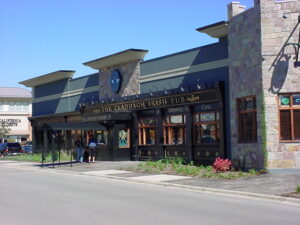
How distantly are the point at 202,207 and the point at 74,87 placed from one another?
24556mm

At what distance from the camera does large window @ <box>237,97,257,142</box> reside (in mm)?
18250

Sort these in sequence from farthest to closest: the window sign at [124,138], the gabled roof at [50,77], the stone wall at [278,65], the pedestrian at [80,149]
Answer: the gabled roof at [50,77]
the pedestrian at [80,149]
the window sign at [124,138]
the stone wall at [278,65]

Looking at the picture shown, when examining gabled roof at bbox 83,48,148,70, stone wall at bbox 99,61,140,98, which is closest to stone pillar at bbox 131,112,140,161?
stone wall at bbox 99,61,140,98

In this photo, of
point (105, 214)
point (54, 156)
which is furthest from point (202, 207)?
point (54, 156)

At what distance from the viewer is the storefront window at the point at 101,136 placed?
27.9 m

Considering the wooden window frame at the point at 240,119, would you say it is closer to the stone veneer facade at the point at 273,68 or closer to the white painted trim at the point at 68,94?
the stone veneer facade at the point at 273,68

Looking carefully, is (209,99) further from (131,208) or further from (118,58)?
(131,208)

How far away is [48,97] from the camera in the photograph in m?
37.6

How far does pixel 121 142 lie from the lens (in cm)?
2644

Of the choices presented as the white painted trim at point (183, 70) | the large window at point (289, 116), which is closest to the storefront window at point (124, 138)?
the white painted trim at point (183, 70)

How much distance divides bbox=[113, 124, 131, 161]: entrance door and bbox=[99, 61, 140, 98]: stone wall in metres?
2.27

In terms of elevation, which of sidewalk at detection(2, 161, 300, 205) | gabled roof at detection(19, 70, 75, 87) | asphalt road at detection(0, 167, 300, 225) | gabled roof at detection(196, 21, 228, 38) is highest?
gabled roof at detection(19, 70, 75, 87)

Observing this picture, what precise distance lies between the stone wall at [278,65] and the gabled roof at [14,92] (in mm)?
63747

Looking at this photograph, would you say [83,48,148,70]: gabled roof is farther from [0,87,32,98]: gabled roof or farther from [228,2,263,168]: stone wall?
[0,87,32,98]: gabled roof
